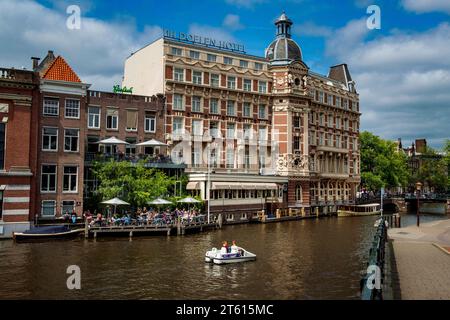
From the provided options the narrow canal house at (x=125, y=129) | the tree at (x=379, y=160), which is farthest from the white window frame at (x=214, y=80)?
the tree at (x=379, y=160)

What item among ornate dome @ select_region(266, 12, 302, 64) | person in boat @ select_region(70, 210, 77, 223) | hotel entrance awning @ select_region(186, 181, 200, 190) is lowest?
person in boat @ select_region(70, 210, 77, 223)

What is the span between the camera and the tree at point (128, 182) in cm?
5091

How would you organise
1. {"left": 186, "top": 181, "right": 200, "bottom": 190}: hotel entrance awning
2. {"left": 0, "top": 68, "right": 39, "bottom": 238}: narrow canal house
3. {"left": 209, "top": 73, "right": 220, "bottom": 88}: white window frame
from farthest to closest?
{"left": 209, "top": 73, "right": 220, "bottom": 88}: white window frame < {"left": 186, "top": 181, "right": 200, "bottom": 190}: hotel entrance awning < {"left": 0, "top": 68, "right": 39, "bottom": 238}: narrow canal house

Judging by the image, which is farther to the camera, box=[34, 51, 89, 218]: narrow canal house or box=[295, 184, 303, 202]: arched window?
box=[295, 184, 303, 202]: arched window

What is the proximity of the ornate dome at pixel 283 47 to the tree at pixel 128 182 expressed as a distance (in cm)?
3542

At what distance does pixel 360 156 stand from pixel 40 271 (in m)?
87.4

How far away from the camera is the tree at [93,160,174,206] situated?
5091 cm

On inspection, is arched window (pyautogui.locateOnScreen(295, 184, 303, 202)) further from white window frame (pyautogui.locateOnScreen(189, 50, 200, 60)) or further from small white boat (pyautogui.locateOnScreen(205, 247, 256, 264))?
small white boat (pyautogui.locateOnScreen(205, 247, 256, 264))

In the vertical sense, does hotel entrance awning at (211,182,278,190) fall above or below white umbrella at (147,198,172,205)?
above

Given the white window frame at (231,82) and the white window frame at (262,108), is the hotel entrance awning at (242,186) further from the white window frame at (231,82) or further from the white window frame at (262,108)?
the white window frame at (231,82)

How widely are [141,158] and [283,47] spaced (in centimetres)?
3630

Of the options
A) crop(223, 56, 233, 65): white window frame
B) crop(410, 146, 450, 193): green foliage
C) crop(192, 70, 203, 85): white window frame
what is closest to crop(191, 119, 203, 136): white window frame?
crop(192, 70, 203, 85): white window frame

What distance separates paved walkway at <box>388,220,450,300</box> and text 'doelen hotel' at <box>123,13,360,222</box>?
88.4 feet
